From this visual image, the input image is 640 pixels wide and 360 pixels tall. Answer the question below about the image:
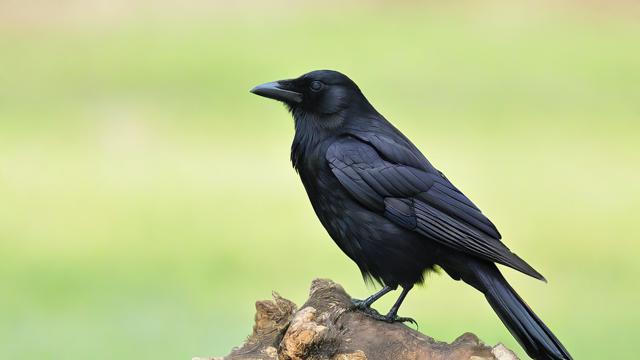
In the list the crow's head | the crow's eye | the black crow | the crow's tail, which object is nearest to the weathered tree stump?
the black crow

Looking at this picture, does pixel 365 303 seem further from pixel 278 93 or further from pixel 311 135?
pixel 278 93

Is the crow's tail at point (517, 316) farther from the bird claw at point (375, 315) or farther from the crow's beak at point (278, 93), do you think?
the crow's beak at point (278, 93)

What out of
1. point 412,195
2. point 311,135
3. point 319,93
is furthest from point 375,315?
point 319,93

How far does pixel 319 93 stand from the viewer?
210 inches

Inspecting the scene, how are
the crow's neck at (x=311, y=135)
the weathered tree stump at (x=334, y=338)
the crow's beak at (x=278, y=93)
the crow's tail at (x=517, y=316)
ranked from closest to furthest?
the weathered tree stump at (x=334, y=338), the crow's tail at (x=517, y=316), the crow's neck at (x=311, y=135), the crow's beak at (x=278, y=93)

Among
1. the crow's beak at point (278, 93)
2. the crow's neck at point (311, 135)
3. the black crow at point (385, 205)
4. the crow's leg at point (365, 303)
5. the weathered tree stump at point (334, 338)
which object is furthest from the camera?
the crow's beak at point (278, 93)

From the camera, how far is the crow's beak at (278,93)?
5270 millimetres

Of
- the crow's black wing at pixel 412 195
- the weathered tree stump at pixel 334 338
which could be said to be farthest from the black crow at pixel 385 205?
the weathered tree stump at pixel 334 338

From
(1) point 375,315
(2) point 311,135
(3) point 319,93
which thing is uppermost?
(3) point 319,93

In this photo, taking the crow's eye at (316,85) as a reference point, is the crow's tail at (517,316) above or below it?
below

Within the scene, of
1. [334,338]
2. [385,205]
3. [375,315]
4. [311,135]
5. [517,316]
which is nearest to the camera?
[334,338]

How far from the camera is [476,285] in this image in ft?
16.1

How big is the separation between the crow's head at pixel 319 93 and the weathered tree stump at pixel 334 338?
1019 millimetres

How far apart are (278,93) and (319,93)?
244 millimetres
